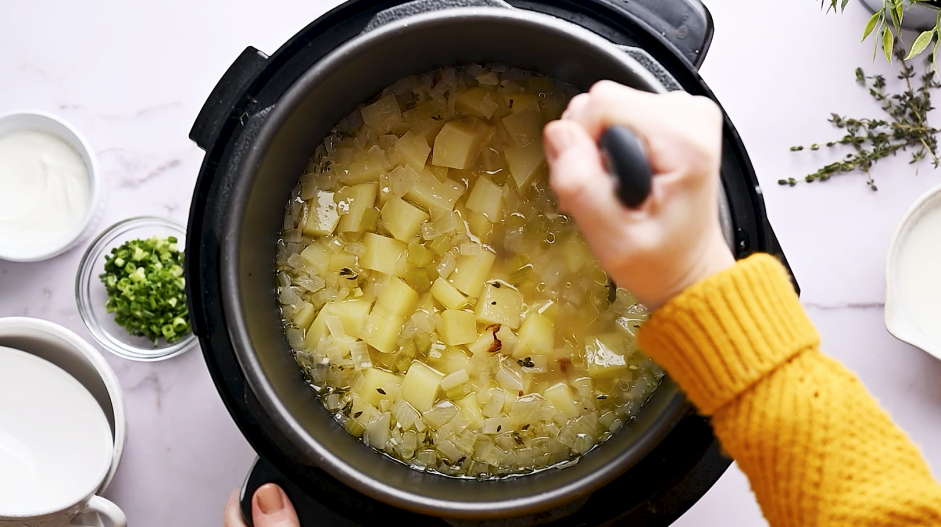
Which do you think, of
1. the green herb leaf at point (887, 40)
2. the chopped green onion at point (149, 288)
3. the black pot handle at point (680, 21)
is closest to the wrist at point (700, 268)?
the black pot handle at point (680, 21)

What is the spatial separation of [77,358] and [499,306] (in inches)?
31.8

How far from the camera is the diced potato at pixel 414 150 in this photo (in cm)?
129

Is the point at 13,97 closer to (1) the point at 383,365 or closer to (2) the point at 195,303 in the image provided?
(2) the point at 195,303

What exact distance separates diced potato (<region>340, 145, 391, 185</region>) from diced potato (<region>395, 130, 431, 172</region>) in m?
0.03

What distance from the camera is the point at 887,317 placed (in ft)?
4.28

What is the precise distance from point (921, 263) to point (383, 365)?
3.30 ft

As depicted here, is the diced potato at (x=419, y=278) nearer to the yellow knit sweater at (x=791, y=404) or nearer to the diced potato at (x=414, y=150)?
the diced potato at (x=414, y=150)

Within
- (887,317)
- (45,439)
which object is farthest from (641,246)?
(45,439)

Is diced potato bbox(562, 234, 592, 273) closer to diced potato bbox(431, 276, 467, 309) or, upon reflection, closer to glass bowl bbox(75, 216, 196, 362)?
diced potato bbox(431, 276, 467, 309)

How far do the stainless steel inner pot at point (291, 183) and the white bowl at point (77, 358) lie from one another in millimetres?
342

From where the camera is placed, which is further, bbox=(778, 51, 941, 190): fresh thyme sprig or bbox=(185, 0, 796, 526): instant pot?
bbox=(778, 51, 941, 190): fresh thyme sprig

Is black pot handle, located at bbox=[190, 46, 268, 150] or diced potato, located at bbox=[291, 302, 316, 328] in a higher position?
black pot handle, located at bbox=[190, 46, 268, 150]

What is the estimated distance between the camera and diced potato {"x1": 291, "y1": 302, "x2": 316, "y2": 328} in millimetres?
1298

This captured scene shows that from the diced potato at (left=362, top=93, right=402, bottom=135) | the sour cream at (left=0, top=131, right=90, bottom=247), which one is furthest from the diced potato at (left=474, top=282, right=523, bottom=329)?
the sour cream at (left=0, top=131, right=90, bottom=247)
